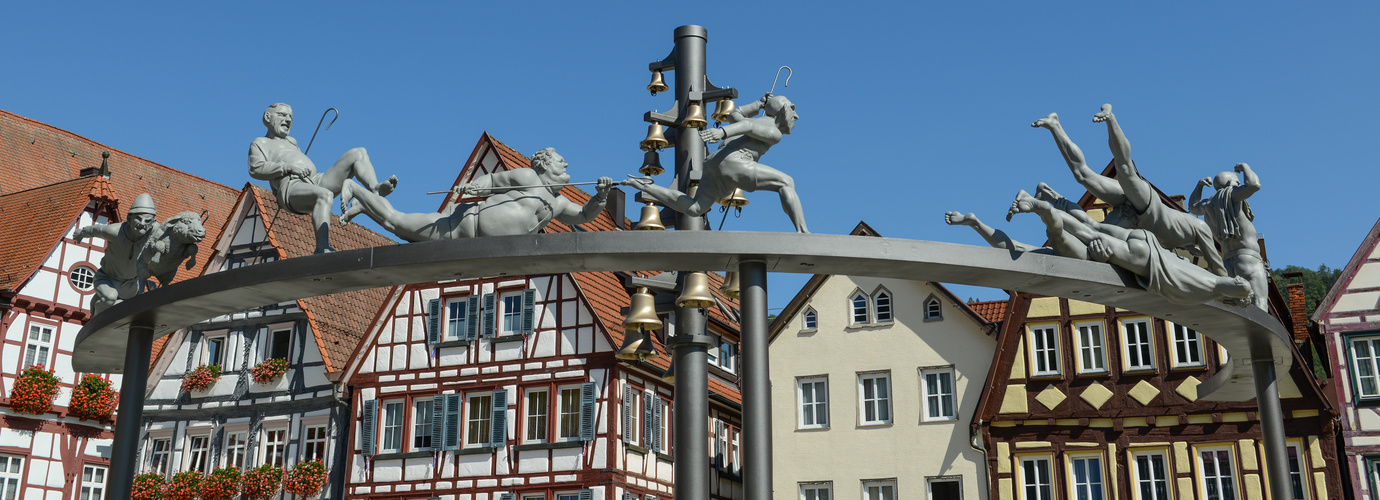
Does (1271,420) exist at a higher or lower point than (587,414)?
lower

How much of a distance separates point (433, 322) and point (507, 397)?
259 cm

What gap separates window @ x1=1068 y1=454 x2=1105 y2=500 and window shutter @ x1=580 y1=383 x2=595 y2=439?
9.49 meters

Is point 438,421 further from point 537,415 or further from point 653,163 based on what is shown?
point 653,163

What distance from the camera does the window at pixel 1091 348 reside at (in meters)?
29.0

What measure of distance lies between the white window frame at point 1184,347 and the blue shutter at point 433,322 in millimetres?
14998

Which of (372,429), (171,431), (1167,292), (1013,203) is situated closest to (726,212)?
(1013,203)

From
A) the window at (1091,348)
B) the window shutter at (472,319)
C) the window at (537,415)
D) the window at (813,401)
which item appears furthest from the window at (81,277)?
the window at (1091,348)

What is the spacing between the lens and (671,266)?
36.9ft

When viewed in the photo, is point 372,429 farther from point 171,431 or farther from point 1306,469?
point 1306,469

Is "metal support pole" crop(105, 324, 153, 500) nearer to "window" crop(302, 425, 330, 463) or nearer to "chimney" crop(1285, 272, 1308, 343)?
"window" crop(302, 425, 330, 463)

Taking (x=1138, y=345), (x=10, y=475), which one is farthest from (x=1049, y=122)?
(x=10, y=475)

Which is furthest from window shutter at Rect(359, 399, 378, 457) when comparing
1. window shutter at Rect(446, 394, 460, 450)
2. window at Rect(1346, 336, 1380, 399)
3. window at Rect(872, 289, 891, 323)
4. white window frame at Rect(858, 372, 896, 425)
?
window at Rect(1346, 336, 1380, 399)

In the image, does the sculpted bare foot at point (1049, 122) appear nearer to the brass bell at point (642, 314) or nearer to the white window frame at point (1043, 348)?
the brass bell at point (642, 314)

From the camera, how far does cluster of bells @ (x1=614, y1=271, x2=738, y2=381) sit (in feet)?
38.8
